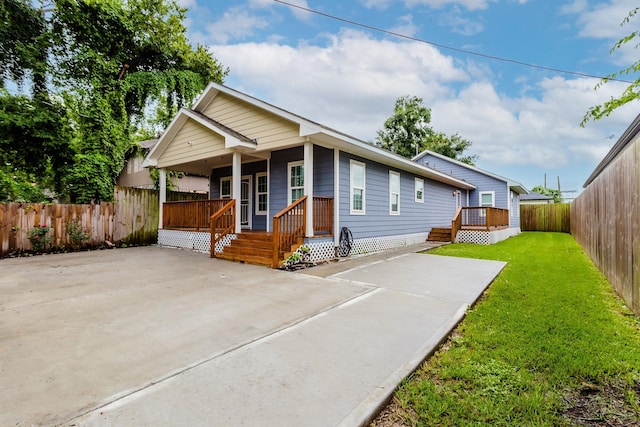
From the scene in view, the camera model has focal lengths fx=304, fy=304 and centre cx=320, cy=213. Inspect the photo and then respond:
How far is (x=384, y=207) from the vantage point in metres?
10.9

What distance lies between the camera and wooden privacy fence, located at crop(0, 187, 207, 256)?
27.9ft

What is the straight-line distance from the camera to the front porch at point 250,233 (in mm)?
7460

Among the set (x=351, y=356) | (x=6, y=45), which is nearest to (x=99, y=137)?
(x=6, y=45)

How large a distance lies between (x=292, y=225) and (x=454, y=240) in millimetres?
9340

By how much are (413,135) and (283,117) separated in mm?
25034

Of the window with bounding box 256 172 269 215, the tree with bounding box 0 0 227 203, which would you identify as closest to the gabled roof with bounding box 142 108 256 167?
the window with bounding box 256 172 269 215

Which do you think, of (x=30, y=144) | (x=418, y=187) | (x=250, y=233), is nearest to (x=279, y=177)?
(x=250, y=233)

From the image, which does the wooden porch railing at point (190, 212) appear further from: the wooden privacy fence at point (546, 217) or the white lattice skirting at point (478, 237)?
the wooden privacy fence at point (546, 217)

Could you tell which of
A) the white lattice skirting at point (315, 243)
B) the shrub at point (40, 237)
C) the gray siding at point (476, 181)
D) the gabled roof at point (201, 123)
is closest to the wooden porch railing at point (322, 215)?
the white lattice skirting at point (315, 243)

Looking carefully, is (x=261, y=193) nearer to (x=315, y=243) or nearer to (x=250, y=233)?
(x=250, y=233)

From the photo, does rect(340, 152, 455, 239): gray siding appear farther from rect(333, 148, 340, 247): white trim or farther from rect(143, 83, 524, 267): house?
rect(333, 148, 340, 247): white trim

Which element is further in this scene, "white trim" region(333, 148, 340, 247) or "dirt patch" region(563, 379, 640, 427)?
"white trim" region(333, 148, 340, 247)

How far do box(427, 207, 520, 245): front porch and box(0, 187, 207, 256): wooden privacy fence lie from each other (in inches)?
466

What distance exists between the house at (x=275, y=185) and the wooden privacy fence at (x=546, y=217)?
14.8m
